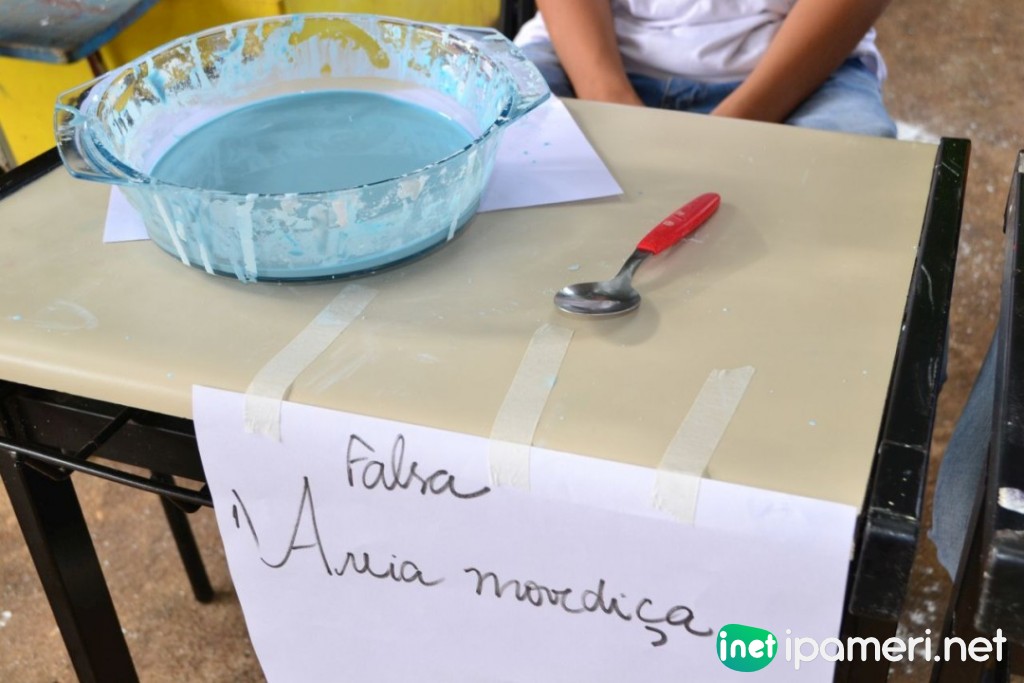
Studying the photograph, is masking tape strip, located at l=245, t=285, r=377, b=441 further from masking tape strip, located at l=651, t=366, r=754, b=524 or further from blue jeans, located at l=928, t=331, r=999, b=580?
blue jeans, located at l=928, t=331, r=999, b=580

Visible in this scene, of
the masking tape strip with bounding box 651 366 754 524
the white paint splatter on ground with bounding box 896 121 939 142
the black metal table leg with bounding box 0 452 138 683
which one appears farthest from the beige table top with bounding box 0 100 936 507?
the white paint splatter on ground with bounding box 896 121 939 142

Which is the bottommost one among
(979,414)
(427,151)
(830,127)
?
(979,414)

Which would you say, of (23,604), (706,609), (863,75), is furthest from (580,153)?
(23,604)

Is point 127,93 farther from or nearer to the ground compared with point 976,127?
farther from the ground

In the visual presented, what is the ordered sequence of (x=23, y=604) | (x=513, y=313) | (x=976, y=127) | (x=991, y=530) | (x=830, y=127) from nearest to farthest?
(x=991, y=530) < (x=513, y=313) < (x=830, y=127) < (x=23, y=604) < (x=976, y=127)

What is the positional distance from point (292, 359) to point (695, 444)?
230 millimetres

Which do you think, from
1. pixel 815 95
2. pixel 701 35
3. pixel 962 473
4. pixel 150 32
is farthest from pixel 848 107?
pixel 150 32

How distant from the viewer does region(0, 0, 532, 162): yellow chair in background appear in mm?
1416

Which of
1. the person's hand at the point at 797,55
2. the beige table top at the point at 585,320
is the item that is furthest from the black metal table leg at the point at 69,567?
the person's hand at the point at 797,55

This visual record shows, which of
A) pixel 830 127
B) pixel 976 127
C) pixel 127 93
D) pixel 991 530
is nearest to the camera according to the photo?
pixel 991 530

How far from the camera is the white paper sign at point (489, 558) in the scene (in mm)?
474

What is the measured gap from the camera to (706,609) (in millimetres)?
496

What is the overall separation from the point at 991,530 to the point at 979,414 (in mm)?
339

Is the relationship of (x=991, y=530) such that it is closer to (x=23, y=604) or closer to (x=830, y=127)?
(x=830, y=127)
